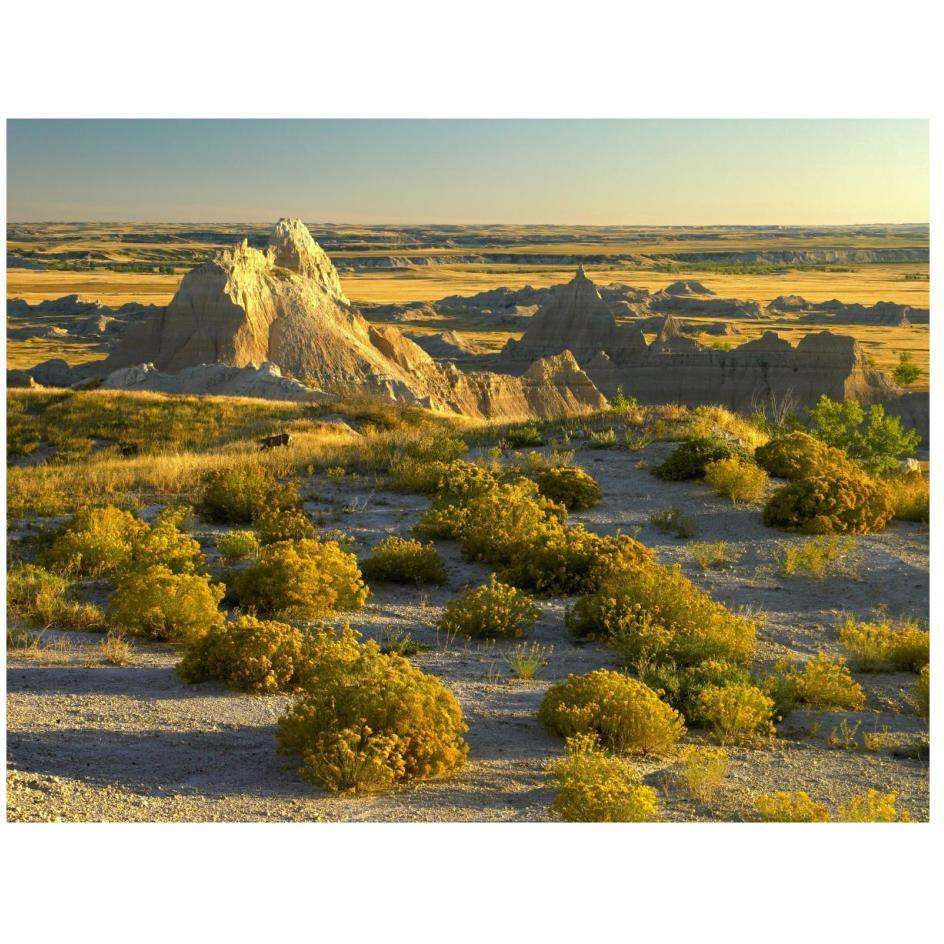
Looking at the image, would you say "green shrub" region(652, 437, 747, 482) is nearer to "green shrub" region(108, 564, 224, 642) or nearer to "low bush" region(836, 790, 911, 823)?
"green shrub" region(108, 564, 224, 642)

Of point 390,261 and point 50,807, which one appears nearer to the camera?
point 50,807

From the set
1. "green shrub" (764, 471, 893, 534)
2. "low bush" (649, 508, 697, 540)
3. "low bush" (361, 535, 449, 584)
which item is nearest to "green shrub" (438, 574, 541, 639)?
"low bush" (361, 535, 449, 584)

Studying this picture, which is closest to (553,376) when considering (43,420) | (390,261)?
(43,420)

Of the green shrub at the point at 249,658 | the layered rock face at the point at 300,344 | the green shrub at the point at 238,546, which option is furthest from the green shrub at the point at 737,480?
the layered rock face at the point at 300,344

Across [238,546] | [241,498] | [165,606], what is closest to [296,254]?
[241,498]

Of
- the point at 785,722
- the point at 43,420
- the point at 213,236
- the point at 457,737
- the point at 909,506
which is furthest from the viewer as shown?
the point at 213,236

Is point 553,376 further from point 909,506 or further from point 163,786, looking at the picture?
point 163,786

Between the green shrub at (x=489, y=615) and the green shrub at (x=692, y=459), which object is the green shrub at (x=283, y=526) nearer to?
the green shrub at (x=489, y=615)
